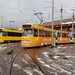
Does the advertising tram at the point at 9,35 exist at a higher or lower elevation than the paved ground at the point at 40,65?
higher

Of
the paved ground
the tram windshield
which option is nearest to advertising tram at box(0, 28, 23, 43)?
the tram windshield

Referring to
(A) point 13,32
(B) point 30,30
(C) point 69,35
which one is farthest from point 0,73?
(C) point 69,35

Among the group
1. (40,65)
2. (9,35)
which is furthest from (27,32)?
(9,35)

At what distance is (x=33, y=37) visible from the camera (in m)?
28.9

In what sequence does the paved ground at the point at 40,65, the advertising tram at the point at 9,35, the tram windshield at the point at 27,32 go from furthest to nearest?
the advertising tram at the point at 9,35, the tram windshield at the point at 27,32, the paved ground at the point at 40,65

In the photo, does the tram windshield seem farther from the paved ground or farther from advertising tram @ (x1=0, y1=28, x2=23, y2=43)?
advertising tram @ (x1=0, y1=28, x2=23, y2=43)

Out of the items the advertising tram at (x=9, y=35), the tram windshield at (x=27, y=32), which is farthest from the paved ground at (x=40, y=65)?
the advertising tram at (x=9, y=35)

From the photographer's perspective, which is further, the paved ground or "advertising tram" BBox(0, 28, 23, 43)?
"advertising tram" BBox(0, 28, 23, 43)

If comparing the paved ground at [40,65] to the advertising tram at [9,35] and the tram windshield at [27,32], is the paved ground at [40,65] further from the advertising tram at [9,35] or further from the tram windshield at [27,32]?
the advertising tram at [9,35]

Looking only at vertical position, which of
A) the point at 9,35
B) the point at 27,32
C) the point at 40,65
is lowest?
the point at 40,65

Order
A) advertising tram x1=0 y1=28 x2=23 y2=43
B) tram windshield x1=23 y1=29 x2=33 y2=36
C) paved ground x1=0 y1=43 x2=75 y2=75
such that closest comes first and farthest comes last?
paved ground x1=0 y1=43 x2=75 y2=75 → tram windshield x1=23 y1=29 x2=33 y2=36 → advertising tram x1=0 y1=28 x2=23 y2=43

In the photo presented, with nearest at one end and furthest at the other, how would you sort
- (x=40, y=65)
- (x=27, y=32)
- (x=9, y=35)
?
(x=40, y=65)
(x=27, y=32)
(x=9, y=35)

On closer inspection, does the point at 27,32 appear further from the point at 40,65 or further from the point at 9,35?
the point at 9,35

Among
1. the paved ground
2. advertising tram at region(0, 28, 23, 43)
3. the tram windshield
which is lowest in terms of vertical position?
the paved ground
